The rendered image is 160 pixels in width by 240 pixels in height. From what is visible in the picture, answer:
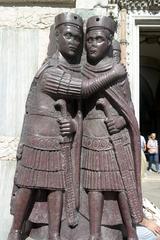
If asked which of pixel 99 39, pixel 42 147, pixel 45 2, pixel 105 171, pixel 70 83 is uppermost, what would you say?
pixel 45 2

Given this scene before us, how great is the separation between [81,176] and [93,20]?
0.74 metres

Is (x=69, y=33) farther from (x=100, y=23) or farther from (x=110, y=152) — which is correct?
(x=110, y=152)

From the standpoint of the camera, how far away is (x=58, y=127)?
1.93 m

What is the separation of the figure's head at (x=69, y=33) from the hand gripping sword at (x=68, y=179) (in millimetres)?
246

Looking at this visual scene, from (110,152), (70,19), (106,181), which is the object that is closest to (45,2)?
(70,19)

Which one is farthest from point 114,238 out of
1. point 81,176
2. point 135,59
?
point 135,59

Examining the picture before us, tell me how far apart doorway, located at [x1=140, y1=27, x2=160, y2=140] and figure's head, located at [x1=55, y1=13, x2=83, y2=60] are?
6.96 meters

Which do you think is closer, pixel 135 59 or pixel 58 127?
pixel 58 127

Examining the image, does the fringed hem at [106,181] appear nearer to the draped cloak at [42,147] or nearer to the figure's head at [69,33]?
the draped cloak at [42,147]

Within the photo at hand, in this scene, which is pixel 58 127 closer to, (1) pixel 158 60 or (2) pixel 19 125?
(2) pixel 19 125

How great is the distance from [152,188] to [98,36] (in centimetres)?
480

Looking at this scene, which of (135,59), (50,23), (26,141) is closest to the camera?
(26,141)

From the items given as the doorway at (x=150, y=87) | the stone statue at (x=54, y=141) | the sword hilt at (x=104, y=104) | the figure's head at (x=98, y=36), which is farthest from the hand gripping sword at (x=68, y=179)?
the doorway at (x=150, y=87)

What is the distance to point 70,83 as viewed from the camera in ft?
6.27
